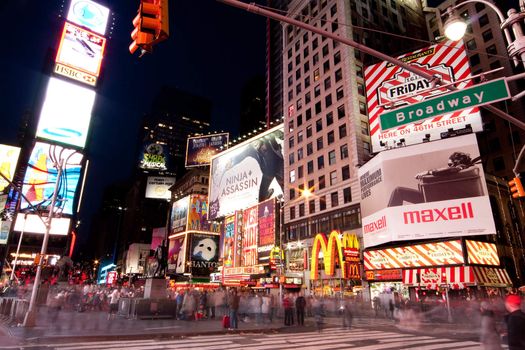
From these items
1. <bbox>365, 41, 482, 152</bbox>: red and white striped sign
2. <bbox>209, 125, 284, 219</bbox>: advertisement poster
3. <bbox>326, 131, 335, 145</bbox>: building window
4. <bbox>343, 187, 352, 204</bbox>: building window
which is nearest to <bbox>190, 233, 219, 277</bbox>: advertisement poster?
<bbox>209, 125, 284, 219</bbox>: advertisement poster

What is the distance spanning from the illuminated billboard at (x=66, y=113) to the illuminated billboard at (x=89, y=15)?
33.2ft

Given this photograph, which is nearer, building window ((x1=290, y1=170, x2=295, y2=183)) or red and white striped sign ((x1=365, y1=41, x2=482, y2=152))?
red and white striped sign ((x1=365, y1=41, x2=482, y2=152))

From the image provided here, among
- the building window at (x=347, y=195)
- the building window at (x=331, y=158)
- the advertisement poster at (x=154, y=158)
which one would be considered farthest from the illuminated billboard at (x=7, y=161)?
the advertisement poster at (x=154, y=158)

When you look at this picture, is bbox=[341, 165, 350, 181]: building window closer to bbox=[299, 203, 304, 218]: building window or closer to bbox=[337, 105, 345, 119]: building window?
bbox=[337, 105, 345, 119]: building window

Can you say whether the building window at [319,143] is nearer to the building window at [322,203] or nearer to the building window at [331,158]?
the building window at [331,158]

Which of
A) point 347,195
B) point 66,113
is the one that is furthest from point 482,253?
point 66,113

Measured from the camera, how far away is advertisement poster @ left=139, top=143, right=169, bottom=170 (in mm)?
114188

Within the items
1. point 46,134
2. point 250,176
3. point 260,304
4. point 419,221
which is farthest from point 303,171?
point 46,134

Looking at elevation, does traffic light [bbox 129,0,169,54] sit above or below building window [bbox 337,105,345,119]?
below

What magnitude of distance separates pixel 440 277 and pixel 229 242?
37.7m

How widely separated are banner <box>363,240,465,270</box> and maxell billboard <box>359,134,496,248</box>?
121 cm

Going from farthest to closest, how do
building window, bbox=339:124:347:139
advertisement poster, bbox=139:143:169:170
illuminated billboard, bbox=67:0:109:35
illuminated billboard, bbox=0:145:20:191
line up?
advertisement poster, bbox=139:143:169:170, illuminated billboard, bbox=67:0:109:35, illuminated billboard, bbox=0:145:20:191, building window, bbox=339:124:347:139

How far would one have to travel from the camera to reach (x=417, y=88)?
126 ft

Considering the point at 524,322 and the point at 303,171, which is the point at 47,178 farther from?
the point at 524,322
